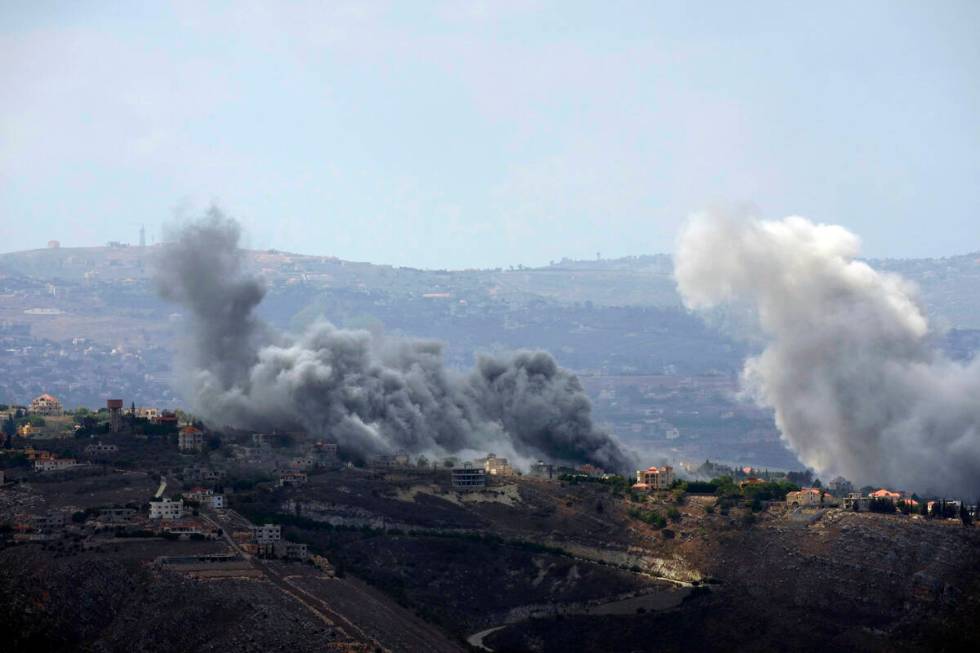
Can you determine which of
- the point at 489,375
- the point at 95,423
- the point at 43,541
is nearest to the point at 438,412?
the point at 489,375

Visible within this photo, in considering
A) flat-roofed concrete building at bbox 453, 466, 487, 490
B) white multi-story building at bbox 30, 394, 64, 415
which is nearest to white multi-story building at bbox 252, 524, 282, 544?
flat-roofed concrete building at bbox 453, 466, 487, 490

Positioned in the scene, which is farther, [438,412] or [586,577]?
[438,412]

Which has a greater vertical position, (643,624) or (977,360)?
(977,360)

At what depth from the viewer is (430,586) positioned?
10462 centimetres

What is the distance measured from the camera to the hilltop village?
92062 millimetres

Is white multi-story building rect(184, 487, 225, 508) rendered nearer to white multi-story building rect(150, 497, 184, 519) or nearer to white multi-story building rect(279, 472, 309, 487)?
white multi-story building rect(150, 497, 184, 519)

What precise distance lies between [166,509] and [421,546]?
503 inches

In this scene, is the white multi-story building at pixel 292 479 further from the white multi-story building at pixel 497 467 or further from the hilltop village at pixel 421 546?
the white multi-story building at pixel 497 467

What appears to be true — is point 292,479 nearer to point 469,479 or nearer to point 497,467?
point 469,479

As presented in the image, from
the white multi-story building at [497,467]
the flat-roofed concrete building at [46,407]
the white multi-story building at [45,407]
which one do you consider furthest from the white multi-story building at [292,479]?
the white multi-story building at [45,407]

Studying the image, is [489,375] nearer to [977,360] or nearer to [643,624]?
[977,360]

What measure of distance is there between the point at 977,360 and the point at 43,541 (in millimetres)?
62677

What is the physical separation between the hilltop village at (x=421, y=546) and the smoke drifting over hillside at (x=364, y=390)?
5.23 m

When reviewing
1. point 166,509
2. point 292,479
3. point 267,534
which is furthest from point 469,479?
point 166,509
